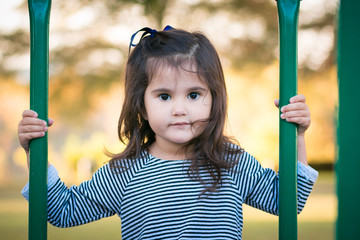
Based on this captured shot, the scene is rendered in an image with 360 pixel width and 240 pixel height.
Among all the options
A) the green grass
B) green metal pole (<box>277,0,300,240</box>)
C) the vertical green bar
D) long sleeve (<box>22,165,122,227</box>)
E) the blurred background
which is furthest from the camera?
the blurred background

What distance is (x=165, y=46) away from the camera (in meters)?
1.55

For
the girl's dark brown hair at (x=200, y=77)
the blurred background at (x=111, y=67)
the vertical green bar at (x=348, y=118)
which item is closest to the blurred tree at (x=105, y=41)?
the blurred background at (x=111, y=67)

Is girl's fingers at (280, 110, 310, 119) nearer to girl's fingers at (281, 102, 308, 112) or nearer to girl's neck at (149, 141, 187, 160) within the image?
Answer: girl's fingers at (281, 102, 308, 112)

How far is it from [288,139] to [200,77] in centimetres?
41

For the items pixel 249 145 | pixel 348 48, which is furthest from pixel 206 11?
pixel 348 48

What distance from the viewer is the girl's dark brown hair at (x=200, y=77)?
5.01 feet

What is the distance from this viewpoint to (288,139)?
1.27 meters

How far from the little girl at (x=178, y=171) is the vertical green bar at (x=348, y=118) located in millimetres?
655

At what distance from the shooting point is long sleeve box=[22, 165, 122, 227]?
60.0 inches

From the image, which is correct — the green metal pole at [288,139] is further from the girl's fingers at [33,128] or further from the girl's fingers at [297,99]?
the girl's fingers at [33,128]

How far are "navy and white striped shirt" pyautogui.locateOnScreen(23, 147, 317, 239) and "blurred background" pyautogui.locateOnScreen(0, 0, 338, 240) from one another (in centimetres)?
587

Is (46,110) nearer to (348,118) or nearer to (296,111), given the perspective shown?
(296,111)

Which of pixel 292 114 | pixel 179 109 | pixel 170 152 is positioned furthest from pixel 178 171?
pixel 292 114

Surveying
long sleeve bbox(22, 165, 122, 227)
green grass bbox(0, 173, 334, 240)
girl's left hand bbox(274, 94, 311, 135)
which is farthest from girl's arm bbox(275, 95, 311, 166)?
green grass bbox(0, 173, 334, 240)
